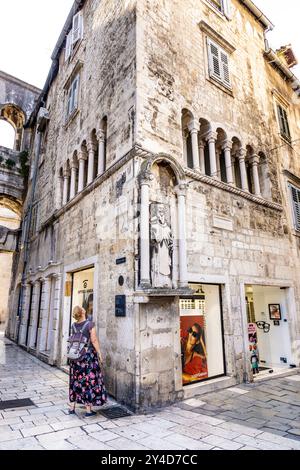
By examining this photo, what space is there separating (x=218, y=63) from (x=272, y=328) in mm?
8394

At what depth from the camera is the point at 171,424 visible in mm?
4238

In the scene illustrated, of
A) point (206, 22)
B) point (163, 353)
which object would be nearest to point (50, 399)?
point (163, 353)

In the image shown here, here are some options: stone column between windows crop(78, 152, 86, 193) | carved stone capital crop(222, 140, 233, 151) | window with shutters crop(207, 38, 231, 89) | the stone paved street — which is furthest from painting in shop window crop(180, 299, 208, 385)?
window with shutters crop(207, 38, 231, 89)

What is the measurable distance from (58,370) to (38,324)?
3.25 m

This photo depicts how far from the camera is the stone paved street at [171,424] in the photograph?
3541 mm

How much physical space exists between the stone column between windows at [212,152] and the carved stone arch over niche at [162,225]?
1871 millimetres

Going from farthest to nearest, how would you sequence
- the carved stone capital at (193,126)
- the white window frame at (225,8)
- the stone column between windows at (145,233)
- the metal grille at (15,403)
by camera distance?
the white window frame at (225,8) < the carved stone capital at (193,126) < the stone column between windows at (145,233) < the metal grille at (15,403)

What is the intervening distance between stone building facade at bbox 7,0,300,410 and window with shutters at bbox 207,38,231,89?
0.05 metres

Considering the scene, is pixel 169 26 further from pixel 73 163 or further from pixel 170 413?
pixel 170 413

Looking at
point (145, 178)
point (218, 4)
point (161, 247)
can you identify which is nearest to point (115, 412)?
point (161, 247)

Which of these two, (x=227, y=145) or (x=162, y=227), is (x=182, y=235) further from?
(x=227, y=145)

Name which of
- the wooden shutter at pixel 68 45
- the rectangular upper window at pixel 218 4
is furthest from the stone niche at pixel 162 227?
the wooden shutter at pixel 68 45

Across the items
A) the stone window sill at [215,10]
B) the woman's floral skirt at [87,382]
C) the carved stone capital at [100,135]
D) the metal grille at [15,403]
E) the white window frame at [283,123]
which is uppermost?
the stone window sill at [215,10]

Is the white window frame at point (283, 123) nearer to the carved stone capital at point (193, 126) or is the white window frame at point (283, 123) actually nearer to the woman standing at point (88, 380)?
the carved stone capital at point (193, 126)
